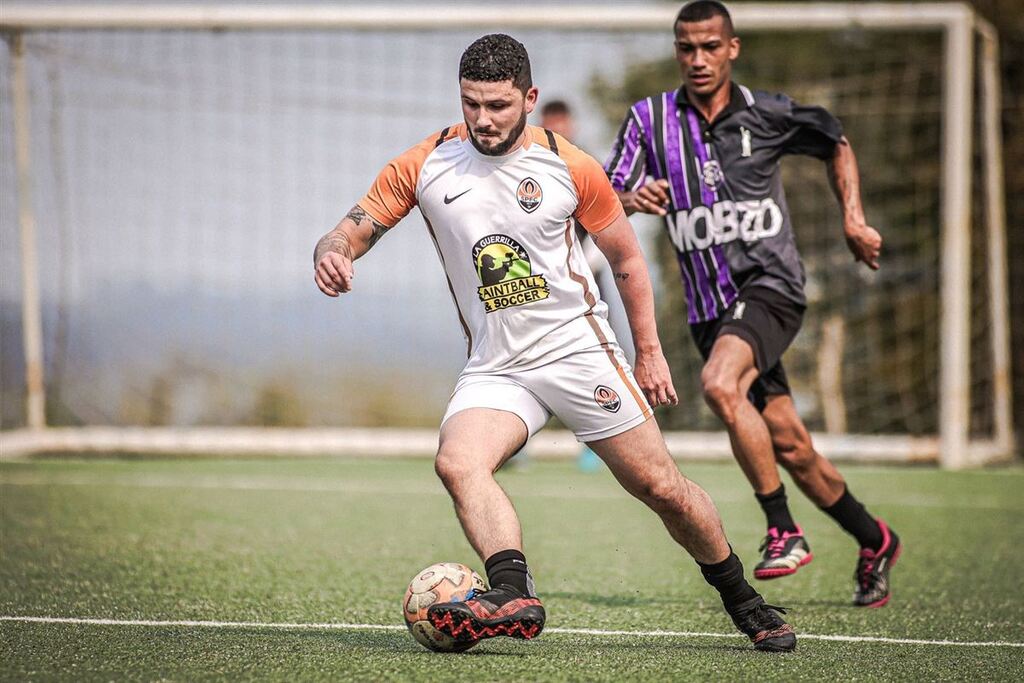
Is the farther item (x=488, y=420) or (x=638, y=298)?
(x=638, y=298)

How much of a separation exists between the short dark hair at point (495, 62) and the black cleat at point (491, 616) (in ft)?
4.75

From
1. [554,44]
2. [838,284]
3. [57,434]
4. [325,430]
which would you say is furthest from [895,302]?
[57,434]

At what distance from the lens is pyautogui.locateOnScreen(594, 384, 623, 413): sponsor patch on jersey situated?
13.6ft

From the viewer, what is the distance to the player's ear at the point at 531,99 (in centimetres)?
407

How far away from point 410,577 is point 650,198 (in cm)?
192

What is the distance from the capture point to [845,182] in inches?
229

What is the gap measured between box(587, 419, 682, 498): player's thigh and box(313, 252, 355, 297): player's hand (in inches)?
36.7

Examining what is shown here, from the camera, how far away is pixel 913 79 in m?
13.4

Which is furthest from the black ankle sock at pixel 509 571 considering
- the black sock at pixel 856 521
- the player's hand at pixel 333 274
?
the black sock at pixel 856 521

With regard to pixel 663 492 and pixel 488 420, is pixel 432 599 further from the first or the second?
pixel 663 492

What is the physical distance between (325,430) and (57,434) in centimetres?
240

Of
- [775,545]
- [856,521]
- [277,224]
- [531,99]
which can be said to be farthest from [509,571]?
[277,224]

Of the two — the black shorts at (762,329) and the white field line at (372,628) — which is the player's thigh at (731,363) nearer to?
the black shorts at (762,329)

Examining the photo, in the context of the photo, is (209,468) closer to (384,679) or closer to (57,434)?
(57,434)
